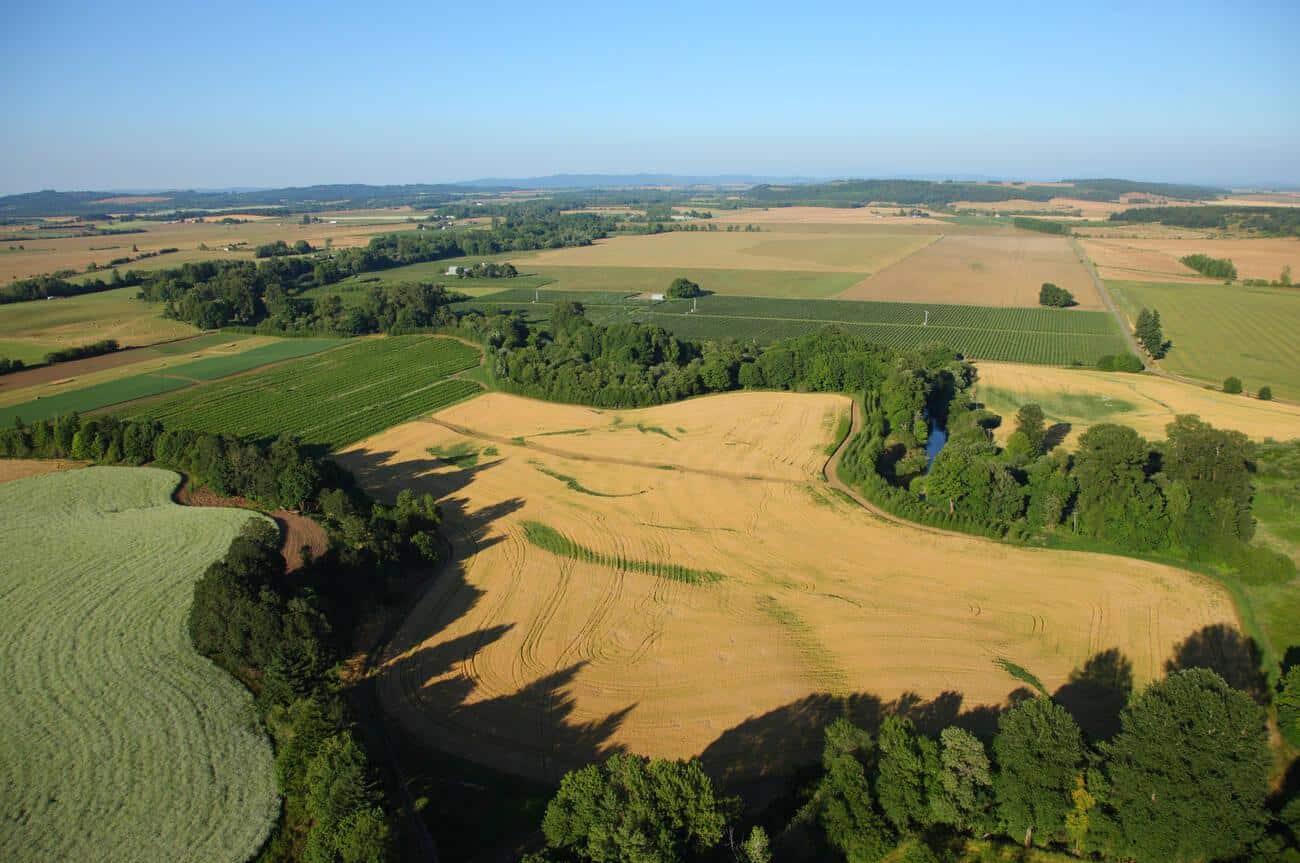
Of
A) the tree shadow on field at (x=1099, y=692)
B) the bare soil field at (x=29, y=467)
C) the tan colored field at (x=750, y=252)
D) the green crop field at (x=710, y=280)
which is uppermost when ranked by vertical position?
the tan colored field at (x=750, y=252)

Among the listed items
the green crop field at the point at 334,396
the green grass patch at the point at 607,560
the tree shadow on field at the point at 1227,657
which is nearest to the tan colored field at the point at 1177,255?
the tree shadow on field at the point at 1227,657

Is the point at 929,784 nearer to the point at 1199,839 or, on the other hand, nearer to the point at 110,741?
the point at 1199,839

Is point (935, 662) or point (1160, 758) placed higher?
point (1160, 758)

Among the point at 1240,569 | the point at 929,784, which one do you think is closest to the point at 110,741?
the point at 929,784

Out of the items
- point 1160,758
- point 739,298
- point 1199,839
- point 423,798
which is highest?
point 739,298

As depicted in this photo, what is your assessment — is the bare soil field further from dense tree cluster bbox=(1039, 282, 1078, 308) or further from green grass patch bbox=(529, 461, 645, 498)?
dense tree cluster bbox=(1039, 282, 1078, 308)

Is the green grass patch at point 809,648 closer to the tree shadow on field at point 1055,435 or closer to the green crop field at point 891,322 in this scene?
the tree shadow on field at point 1055,435

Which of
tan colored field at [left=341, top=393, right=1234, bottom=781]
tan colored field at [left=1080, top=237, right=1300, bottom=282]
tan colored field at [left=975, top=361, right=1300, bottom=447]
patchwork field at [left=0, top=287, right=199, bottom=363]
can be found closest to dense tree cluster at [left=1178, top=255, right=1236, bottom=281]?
tan colored field at [left=1080, top=237, right=1300, bottom=282]

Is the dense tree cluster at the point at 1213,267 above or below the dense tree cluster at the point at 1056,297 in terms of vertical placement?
above
